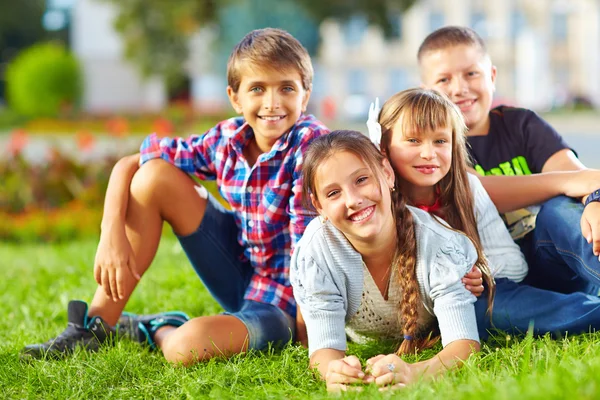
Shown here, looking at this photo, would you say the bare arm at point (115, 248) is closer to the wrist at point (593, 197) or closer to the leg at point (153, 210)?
the leg at point (153, 210)

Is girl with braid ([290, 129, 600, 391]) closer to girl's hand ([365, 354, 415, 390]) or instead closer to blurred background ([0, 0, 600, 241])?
girl's hand ([365, 354, 415, 390])

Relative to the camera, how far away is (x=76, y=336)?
9.50ft

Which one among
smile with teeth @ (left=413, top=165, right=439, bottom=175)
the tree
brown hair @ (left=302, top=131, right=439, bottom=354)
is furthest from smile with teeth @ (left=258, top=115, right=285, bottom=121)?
the tree

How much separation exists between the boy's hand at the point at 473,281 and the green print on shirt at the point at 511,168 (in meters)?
0.57

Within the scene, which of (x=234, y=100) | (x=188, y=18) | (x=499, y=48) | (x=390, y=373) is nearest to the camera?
(x=390, y=373)

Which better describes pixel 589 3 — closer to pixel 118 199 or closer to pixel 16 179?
pixel 16 179

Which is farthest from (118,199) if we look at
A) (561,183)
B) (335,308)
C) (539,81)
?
(539,81)

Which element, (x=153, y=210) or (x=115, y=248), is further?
(x=153, y=210)

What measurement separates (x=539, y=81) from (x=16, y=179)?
3895 centimetres

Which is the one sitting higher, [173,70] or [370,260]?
[173,70]

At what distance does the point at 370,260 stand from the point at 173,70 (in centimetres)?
2108

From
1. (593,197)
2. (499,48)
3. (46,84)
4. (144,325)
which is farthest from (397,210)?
(499,48)

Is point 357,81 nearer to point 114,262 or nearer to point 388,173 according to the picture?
point 114,262

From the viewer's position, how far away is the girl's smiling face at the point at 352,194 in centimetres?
241
